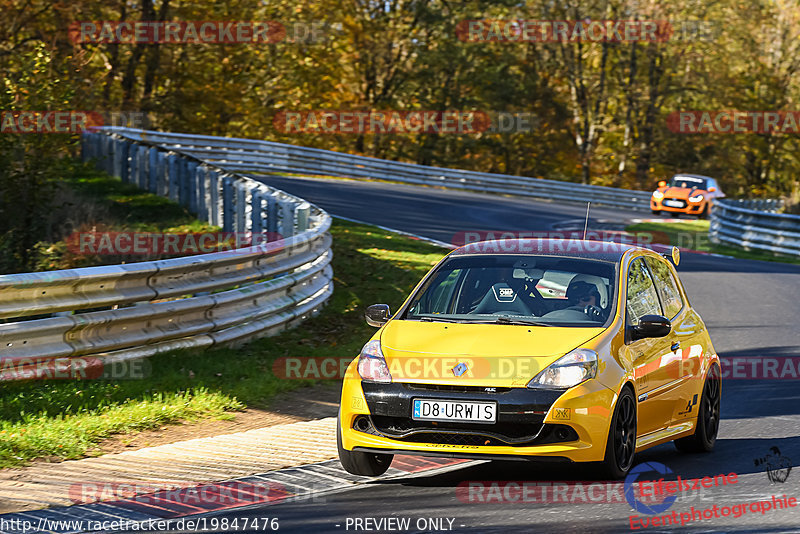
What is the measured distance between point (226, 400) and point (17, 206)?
27.7 ft

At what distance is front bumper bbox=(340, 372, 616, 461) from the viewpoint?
668cm

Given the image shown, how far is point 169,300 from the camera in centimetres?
1167

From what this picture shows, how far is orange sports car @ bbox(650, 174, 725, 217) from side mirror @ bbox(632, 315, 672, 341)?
30313 millimetres

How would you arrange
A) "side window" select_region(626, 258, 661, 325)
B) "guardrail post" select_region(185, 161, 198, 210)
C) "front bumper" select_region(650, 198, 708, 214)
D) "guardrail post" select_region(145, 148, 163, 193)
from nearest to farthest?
"side window" select_region(626, 258, 661, 325) < "guardrail post" select_region(185, 161, 198, 210) < "guardrail post" select_region(145, 148, 163, 193) < "front bumper" select_region(650, 198, 708, 214)

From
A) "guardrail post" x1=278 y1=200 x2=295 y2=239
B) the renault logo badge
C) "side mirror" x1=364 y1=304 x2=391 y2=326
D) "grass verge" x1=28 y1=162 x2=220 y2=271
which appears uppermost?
"side mirror" x1=364 y1=304 x2=391 y2=326

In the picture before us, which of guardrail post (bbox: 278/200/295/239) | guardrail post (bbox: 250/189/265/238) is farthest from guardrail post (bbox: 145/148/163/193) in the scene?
guardrail post (bbox: 278/200/295/239)

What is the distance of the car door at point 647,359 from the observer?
756cm

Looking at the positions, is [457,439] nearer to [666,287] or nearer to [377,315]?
[377,315]

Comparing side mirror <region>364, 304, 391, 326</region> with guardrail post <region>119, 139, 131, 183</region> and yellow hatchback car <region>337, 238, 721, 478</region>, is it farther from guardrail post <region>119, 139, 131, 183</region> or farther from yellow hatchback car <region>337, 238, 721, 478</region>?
guardrail post <region>119, 139, 131, 183</region>

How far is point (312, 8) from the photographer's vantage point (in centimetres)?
5209

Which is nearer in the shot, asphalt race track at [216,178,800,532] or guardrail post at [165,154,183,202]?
asphalt race track at [216,178,800,532]

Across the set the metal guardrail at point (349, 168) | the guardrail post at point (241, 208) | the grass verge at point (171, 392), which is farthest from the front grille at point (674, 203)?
the grass verge at point (171, 392)

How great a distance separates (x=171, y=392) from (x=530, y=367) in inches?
149

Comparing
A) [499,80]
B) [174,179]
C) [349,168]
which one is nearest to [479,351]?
[174,179]
